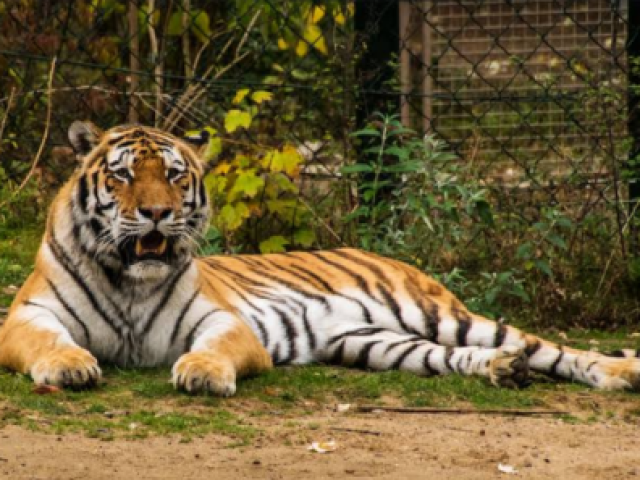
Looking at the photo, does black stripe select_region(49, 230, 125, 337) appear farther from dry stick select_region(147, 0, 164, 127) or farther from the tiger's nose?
dry stick select_region(147, 0, 164, 127)

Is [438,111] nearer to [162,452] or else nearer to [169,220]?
[169,220]

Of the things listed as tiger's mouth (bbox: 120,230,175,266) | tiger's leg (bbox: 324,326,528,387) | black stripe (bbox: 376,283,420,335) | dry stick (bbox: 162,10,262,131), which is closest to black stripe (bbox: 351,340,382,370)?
tiger's leg (bbox: 324,326,528,387)

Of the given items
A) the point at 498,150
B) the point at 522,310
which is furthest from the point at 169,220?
the point at 498,150

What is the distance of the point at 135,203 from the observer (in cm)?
539

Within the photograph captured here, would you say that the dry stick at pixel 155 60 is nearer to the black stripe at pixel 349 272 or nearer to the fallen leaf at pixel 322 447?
Result: the black stripe at pixel 349 272

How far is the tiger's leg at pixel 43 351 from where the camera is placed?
16.5ft

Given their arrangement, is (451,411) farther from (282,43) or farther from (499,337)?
(282,43)

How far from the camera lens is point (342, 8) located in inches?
307

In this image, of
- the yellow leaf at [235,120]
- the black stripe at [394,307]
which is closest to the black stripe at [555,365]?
the black stripe at [394,307]

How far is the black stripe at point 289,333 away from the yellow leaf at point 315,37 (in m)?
2.30

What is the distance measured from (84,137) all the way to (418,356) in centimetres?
150

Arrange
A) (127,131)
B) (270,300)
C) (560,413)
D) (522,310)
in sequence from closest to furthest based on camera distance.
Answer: (560,413) < (127,131) < (270,300) < (522,310)

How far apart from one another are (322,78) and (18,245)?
1779 mm

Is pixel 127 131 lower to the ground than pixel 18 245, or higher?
higher
